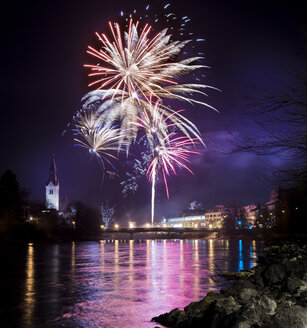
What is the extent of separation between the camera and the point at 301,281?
15.4 meters

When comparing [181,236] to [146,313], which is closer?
[146,313]

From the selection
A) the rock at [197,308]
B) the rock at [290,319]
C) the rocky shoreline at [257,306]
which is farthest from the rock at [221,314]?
the rock at [290,319]

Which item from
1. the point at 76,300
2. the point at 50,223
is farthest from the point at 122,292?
the point at 50,223

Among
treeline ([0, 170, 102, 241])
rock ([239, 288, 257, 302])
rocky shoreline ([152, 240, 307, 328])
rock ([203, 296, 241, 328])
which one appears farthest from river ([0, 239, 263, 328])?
treeline ([0, 170, 102, 241])

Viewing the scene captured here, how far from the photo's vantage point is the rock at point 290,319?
327 inches

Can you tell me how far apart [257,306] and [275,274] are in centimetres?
783

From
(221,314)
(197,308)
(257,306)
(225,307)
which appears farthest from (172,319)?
(257,306)

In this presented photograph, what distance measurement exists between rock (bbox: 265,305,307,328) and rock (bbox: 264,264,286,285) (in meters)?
9.08

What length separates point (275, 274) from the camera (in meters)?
17.9

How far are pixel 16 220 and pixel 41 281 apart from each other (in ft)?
228

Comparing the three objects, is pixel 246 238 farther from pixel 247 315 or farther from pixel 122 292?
pixel 247 315

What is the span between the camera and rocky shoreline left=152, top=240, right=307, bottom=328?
870 centimetres

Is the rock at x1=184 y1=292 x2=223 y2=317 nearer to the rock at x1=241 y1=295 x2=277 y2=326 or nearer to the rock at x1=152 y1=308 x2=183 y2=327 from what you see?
the rock at x1=152 y1=308 x2=183 y2=327

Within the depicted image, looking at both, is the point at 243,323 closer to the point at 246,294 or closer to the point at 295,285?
the point at 246,294
